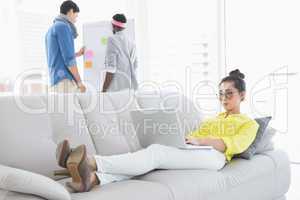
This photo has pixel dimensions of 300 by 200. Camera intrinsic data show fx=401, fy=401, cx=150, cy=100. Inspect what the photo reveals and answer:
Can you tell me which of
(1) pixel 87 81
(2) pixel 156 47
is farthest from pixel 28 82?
(2) pixel 156 47

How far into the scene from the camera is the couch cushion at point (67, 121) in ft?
7.87

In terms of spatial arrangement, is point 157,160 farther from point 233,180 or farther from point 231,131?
point 231,131

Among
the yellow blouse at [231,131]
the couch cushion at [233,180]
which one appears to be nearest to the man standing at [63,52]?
the yellow blouse at [231,131]

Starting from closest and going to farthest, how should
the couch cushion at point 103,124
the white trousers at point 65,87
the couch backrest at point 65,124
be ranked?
the couch backrest at point 65,124 < the couch cushion at point 103,124 < the white trousers at point 65,87

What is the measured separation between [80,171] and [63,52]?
6.28 ft

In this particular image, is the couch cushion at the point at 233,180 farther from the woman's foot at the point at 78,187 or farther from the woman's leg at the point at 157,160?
the woman's foot at the point at 78,187

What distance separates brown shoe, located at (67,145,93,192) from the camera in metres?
1.89

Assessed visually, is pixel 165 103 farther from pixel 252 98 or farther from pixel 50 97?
pixel 252 98

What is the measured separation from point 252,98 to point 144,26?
2.00 m

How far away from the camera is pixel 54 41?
11.9ft

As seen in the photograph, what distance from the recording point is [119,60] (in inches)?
154

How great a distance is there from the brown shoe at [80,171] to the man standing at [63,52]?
1.85 metres

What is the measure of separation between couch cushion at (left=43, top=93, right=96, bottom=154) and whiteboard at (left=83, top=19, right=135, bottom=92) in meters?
2.13

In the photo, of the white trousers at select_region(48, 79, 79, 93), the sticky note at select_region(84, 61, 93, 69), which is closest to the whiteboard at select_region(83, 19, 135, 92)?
the sticky note at select_region(84, 61, 93, 69)
